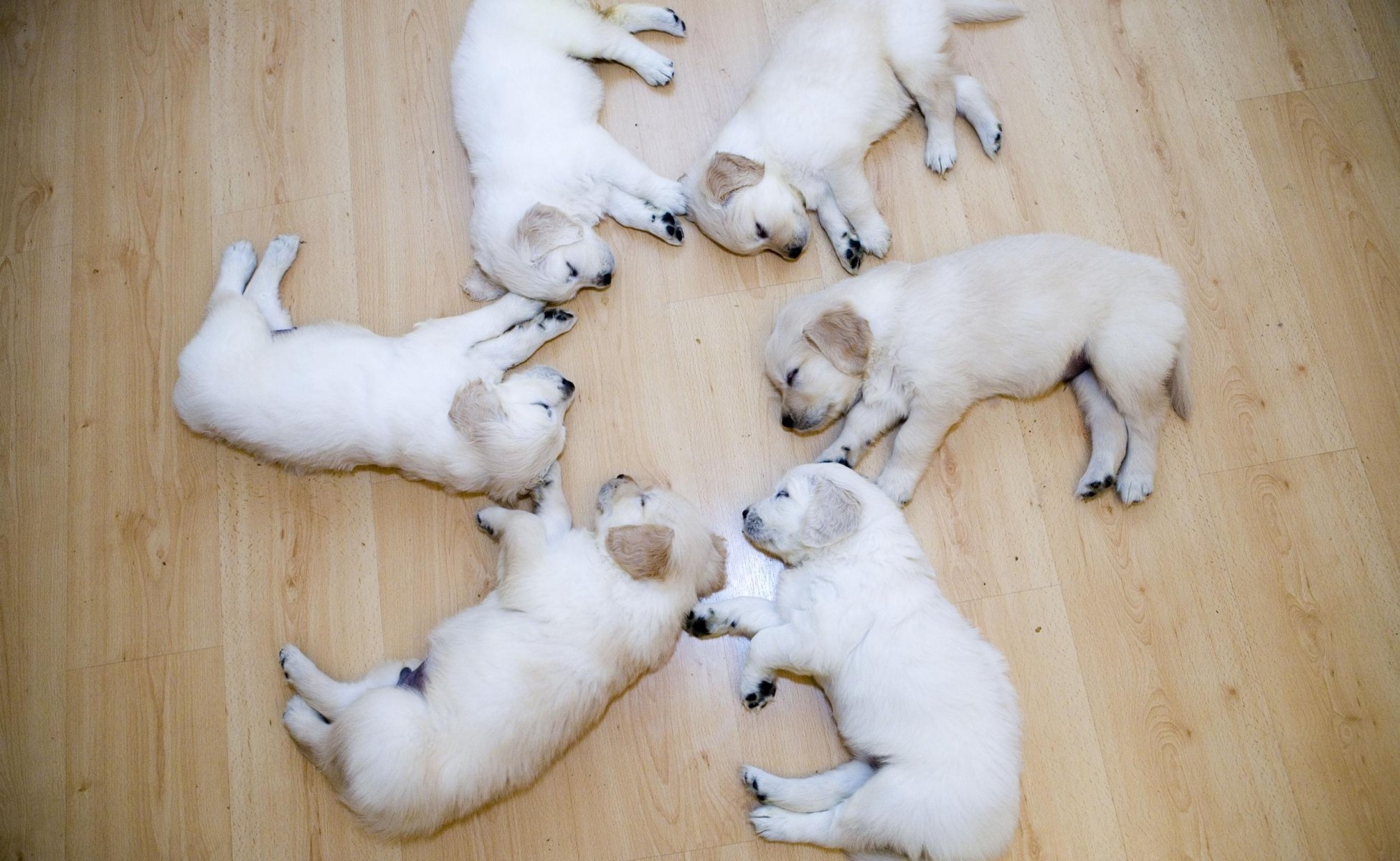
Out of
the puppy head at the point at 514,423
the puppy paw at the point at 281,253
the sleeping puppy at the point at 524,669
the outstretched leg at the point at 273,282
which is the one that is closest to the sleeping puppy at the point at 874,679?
the sleeping puppy at the point at 524,669

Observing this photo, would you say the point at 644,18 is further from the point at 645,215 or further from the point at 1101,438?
the point at 1101,438

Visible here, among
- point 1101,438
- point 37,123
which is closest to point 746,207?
point 1101,438

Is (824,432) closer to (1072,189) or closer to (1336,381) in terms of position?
(1072,189)

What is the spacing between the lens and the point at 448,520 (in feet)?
9.43

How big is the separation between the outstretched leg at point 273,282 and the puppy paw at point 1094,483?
8.42 feet

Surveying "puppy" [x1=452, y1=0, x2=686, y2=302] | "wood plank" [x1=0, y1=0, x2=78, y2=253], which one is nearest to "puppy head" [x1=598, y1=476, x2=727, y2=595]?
"puppy" [x1=452, y1=0, x2=686, y2=302]

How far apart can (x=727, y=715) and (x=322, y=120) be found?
8.10 ft

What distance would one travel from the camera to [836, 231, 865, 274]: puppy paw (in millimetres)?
2939

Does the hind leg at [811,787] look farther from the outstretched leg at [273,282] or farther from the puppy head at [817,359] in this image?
the outstretched leg at [273,282]

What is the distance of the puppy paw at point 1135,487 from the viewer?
279cm

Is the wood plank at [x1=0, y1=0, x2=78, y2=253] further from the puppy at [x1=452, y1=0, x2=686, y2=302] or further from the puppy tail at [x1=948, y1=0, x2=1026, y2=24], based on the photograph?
the puppy tail at [x1=948, y1=0, x2=1026, y2=24]

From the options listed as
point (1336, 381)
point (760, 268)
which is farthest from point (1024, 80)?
point (1336, 381)

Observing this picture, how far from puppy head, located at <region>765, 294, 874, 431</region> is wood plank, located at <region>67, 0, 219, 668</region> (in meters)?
1.89

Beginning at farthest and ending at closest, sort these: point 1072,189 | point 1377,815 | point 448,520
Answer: point 1072,189 < point 448,520 < point 1377,815
